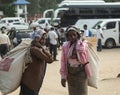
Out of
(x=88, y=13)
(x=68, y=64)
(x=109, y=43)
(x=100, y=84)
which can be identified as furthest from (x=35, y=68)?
(x=88, y=13)

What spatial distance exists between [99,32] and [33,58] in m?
19.0

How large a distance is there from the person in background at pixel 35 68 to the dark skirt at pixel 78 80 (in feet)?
1.20

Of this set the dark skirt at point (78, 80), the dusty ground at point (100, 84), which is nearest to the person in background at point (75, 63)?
the dark skirt at point (78, 80)

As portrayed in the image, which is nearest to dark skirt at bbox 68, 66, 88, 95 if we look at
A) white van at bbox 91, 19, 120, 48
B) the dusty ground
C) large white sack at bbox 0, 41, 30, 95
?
large white sack at bbox 0, 41, 30, 95

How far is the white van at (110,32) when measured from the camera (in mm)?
27516

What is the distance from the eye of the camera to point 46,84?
12680 millimetres

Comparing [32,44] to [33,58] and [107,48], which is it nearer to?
[33,58]

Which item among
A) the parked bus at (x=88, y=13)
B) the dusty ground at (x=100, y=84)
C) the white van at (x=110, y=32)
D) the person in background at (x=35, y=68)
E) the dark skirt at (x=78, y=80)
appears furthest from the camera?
the parked bus at (x=88, y=13)

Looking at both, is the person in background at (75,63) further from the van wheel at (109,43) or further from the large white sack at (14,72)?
the van wheel at (109,43)

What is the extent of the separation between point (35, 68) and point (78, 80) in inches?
25.7

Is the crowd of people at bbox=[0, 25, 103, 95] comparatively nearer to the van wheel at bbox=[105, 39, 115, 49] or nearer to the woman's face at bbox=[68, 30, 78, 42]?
the woman's face at bbox=[68, 30, 78, 42]

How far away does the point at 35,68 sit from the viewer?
6742 mm

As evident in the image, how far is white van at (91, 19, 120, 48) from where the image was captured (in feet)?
90.3

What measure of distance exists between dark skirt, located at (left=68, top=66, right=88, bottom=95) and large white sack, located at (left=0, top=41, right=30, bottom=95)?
28.3 inches
